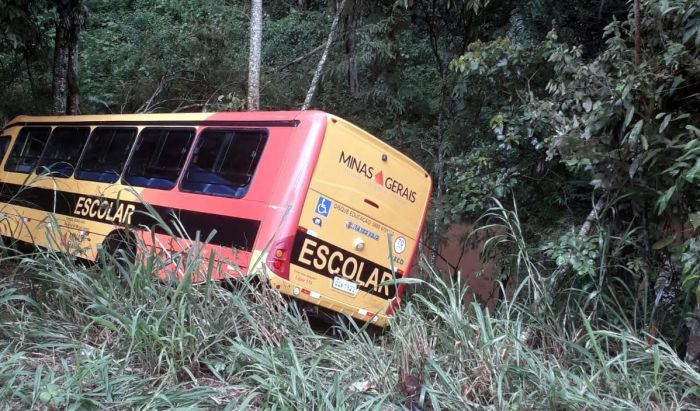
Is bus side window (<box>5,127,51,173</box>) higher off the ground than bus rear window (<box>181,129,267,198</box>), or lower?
lower

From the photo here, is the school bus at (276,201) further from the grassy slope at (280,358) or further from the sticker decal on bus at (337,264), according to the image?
the grassy slope at (280,358)

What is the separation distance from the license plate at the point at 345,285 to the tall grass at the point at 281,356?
178 centimetres

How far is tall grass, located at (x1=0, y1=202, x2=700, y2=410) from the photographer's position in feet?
10.4

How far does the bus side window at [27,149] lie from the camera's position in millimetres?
9266

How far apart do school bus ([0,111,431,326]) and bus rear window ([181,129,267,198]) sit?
0.05ft

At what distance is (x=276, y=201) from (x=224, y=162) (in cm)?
109

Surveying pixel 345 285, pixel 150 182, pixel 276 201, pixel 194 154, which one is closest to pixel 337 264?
pixel 345 285

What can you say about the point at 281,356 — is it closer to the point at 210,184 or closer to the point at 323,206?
the point at 323,206

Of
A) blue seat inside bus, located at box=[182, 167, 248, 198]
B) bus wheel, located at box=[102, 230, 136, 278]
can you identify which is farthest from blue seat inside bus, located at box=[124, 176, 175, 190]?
bus wheel, located at box=[102, 230, 136, 278]

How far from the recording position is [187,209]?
6.45 metres

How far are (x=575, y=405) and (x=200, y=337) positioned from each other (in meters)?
2.14

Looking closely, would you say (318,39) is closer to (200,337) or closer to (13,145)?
(13,145)

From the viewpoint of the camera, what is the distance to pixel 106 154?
8.00 metres

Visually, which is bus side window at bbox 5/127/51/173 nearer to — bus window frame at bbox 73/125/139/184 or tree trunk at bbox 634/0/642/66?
bus window frame at bbox 73/125/139/184
